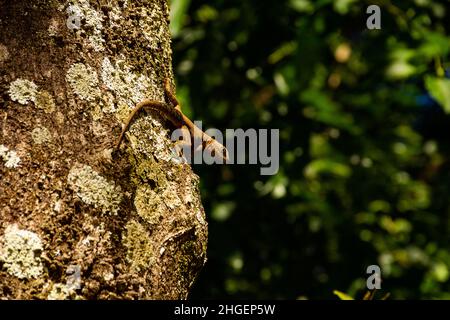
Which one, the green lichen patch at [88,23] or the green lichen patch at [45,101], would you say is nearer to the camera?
the green lichen patch at [45,101]

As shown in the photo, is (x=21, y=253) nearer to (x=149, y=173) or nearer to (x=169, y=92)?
(x=149, y=173)

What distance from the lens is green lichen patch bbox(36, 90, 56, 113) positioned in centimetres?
177

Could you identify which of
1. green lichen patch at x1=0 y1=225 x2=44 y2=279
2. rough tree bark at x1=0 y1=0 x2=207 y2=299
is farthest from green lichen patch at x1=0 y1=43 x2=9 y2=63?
green lichen patch at x1=0 y1=225 x2=44 y2=279

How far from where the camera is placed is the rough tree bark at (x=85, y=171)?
1657 mm

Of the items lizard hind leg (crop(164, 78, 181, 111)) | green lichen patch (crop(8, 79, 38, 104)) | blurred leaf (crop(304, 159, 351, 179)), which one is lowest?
green lichen patch (crop(8, 79, 38, 104))

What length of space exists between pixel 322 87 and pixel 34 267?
3628 millimetres

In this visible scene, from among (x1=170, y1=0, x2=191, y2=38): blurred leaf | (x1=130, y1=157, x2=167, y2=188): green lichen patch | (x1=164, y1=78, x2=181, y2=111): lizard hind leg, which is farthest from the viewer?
(x1=170, y1=0, x2=191, y2=38): blurred leaf

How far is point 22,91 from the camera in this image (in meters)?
1.77

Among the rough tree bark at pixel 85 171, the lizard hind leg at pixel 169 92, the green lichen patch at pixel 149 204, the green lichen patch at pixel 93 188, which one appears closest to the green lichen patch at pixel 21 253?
the rough tree bark at pixel 85 171

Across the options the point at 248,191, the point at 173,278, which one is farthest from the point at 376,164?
the point at 173,278

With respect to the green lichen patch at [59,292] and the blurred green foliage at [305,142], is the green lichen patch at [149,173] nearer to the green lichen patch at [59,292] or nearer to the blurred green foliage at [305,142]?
the green lichen patch at [59,292]

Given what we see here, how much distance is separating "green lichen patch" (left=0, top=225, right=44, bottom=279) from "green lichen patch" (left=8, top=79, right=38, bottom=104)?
0.38 m

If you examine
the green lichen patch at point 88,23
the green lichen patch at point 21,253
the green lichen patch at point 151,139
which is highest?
the green lichen patch at point 88,23

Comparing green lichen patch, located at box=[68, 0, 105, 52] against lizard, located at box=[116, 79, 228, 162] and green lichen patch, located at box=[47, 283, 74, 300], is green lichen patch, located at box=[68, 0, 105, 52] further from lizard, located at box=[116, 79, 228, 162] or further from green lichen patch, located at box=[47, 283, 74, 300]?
green lichen patch, located at box=[47, 283, 74, 300]
